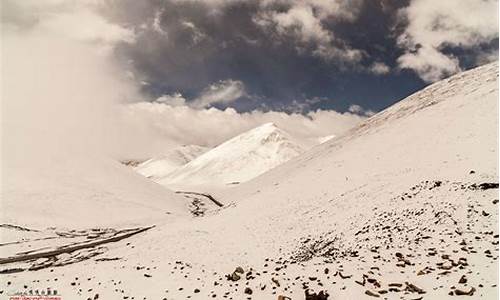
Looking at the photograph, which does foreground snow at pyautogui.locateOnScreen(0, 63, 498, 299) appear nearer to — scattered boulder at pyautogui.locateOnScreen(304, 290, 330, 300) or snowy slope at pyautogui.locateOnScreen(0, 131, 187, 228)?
scattered boulder at pyautogui.locateOnScreen(304, 290, 330, 300)

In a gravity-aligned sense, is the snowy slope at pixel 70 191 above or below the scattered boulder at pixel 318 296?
above

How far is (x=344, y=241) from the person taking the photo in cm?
3009

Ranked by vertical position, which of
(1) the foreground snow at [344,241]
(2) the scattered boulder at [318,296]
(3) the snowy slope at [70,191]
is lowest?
(2) the scattered boulder at [318,296]

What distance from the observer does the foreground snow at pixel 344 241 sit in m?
20.6

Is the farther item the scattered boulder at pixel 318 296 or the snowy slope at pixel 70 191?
the snowy slope at pixel 70 191

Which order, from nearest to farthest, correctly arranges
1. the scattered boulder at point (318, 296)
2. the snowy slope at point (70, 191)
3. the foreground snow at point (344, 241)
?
1. the scattered boulder at point (318, 296)
2. the foreground snow at point (344, 241)
3. the snowy slope at point (70, 191)

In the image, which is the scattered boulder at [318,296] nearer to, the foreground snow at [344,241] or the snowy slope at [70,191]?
the foreground snow at [344,241]

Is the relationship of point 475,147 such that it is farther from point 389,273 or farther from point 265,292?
point 265,292

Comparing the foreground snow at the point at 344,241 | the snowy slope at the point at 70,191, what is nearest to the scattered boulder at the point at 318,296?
the foreground snow at the point at 344,241

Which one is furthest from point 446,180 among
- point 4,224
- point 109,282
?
point 4,224

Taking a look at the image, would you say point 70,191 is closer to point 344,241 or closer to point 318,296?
point 344,241

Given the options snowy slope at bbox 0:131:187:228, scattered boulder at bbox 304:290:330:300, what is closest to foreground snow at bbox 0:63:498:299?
scattered boulder at bbox 304:290:330:300

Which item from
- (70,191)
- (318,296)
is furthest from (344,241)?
(70,191)

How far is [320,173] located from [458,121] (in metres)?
22.4
